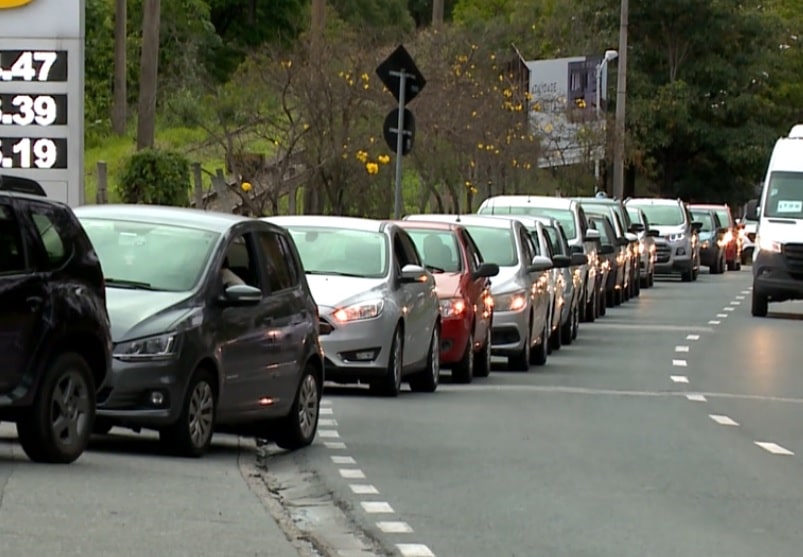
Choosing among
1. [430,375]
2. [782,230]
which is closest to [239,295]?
[430,375]

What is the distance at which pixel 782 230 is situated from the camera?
3462cm

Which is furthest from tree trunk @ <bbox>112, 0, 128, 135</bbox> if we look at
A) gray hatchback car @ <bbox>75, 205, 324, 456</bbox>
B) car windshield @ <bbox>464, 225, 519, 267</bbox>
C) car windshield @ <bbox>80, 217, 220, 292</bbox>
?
car windshield @ <bbox>80, 217, 220, 292</bbox>

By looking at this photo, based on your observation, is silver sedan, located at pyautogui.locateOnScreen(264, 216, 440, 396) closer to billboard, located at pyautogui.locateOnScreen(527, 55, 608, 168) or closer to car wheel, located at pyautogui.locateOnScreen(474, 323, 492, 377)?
car wheel, located at pyautogui.locateOnScreen(474, 323, 492, 377)

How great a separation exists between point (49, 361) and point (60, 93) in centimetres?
1159

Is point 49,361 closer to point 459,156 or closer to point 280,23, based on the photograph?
point 459,156

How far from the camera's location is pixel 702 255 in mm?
58500

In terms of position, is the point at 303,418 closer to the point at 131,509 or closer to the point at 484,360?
the point at 131,509

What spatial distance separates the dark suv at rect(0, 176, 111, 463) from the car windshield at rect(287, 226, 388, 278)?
7098 mm

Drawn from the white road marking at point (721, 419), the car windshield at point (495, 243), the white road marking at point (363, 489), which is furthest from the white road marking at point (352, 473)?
the car windshield at point (495, 243)

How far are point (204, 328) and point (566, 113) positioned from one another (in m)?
47.4

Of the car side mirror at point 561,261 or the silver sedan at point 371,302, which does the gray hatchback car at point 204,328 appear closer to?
the silver sedan at point 371,302

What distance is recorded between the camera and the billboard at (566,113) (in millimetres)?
59031

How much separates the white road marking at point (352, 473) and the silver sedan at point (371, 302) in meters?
4.90

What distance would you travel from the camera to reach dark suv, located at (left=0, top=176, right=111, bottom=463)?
11.7 metres
